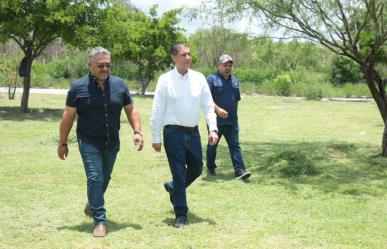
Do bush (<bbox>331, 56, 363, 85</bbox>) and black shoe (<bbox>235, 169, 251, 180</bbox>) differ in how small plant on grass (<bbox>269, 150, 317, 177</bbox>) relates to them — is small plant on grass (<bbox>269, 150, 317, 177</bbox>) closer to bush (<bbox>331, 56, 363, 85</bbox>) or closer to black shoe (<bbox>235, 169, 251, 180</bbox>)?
black shoe (<bbox>235, 169, 251, 180</bbox>)

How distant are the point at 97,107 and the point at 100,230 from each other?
120cm

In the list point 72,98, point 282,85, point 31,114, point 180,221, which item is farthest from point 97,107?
point 282,85

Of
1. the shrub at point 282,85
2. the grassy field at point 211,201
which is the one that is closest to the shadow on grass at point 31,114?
the grassy field at point 211,201

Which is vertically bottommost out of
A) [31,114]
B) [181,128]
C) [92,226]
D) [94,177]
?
[31,114]

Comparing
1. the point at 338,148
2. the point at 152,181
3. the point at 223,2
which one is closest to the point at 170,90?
the point at 152,181

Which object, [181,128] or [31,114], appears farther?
[31,114]

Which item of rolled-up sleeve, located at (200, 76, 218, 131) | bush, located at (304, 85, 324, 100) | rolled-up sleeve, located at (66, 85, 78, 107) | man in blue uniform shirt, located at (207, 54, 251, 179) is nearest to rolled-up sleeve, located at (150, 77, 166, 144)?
rolled-up sleeve, located at (200, 76, 218, 131)

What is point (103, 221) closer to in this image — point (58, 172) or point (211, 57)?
point (58, 172)

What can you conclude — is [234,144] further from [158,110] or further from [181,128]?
[158,110]

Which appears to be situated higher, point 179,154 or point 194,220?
point 179,154

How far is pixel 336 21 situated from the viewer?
11.2 m

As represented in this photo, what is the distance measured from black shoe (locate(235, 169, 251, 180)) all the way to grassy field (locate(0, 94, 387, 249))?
0.14 m

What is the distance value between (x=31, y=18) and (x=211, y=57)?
27627 millimetres

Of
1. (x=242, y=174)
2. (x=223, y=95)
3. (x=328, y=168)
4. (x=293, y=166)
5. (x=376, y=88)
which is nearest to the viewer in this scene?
(x=242, y=174)
